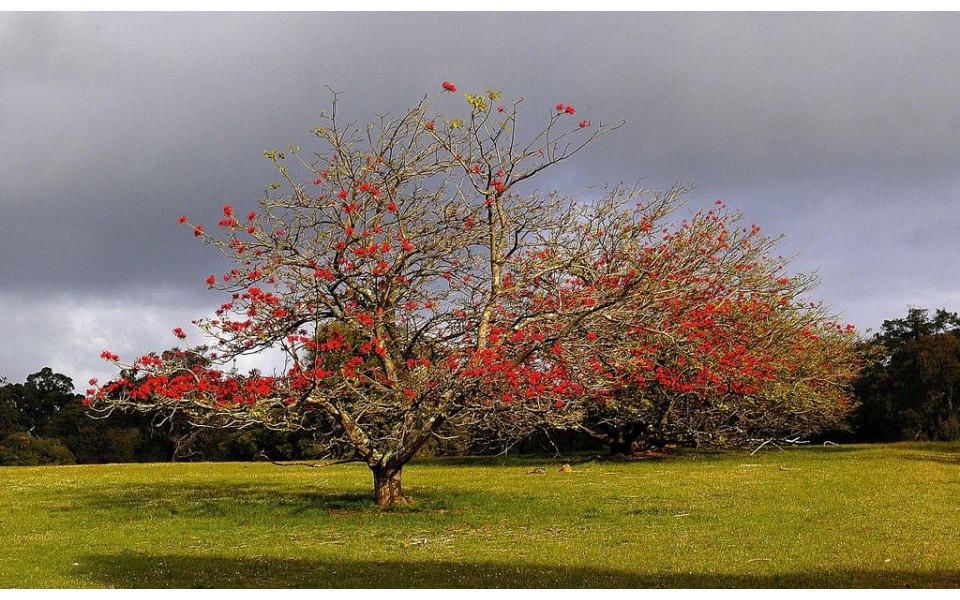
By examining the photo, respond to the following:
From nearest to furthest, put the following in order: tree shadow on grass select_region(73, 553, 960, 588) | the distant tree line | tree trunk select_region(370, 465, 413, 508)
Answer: tree shadow on grass select_region(73, 553, 960, 588) < tree trunk select_region(370, 465, 413, 508) < the distant tree line

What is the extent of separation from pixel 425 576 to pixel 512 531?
5.35 m

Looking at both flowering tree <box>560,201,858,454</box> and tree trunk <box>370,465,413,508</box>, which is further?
flowering tree <box>560,201,858,454</box>

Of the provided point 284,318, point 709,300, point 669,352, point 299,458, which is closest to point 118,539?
point 284,318

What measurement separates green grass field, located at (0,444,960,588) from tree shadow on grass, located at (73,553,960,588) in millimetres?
43

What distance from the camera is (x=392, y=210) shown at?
66.2 ft

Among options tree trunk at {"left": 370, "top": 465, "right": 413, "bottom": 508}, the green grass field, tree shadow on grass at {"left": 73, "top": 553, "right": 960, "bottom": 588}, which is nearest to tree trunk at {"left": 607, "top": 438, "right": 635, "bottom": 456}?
the green grass field

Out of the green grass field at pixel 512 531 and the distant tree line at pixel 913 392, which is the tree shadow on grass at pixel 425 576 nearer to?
the green grass field at pixel 512 531

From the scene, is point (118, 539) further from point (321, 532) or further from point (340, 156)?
point (340, 156)

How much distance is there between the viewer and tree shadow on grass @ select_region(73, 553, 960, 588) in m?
11.7

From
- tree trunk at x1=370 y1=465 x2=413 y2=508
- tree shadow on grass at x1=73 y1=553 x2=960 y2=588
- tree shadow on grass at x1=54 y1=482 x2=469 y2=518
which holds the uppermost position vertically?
tree trunk at x1=370 y1=465 x2=413 y2=508

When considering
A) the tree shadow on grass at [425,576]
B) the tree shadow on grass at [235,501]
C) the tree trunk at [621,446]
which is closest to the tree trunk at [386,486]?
the tree shadow on grass at [235,501]

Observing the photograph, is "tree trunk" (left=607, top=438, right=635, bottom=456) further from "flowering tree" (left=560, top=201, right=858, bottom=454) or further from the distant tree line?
the distant tree line

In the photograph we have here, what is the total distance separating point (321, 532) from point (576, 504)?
7.09 metres

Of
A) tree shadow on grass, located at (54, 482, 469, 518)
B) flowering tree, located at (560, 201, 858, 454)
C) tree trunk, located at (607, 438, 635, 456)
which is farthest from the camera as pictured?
tree trunk, located at (607, 438, 635, 456)
